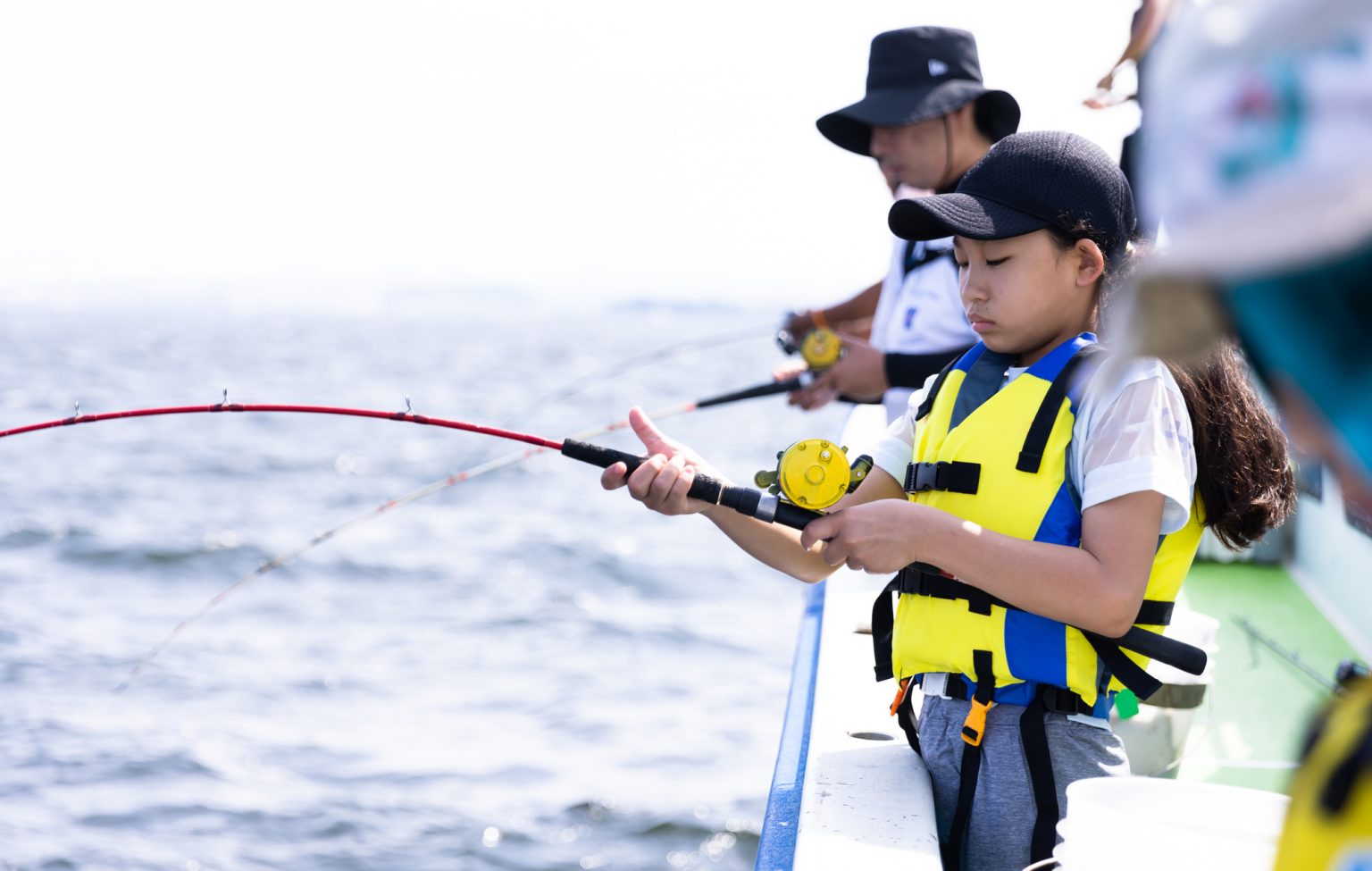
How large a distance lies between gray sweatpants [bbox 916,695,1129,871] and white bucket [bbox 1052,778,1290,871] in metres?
0.20

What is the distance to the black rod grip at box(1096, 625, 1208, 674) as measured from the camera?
1.91 meters

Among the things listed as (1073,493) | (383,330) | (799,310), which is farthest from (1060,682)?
(383,330)

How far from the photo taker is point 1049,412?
1928 mm

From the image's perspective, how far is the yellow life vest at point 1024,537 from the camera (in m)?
1.92

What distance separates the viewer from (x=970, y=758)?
1980mm

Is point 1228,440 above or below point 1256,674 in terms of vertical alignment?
above

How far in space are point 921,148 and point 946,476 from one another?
5.33ft

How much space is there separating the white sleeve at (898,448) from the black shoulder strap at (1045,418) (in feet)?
0.97

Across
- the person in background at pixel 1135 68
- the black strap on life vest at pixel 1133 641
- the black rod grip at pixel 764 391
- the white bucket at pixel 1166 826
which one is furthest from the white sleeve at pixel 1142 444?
the black rod grip at pixel 764 391

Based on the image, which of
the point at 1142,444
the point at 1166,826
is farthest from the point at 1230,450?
the point at 1166,826

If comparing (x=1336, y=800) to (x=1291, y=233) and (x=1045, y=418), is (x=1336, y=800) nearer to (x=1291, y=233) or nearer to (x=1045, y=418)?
(x=1291, y=233)

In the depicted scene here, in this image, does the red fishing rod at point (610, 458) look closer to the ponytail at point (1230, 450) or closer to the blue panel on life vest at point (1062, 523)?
the blue panel on life vest at point (1062, 523)

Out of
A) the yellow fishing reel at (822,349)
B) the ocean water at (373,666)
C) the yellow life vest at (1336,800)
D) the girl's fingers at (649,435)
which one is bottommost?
the ocean water at (373,666)

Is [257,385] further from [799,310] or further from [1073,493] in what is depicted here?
[1073,493]
